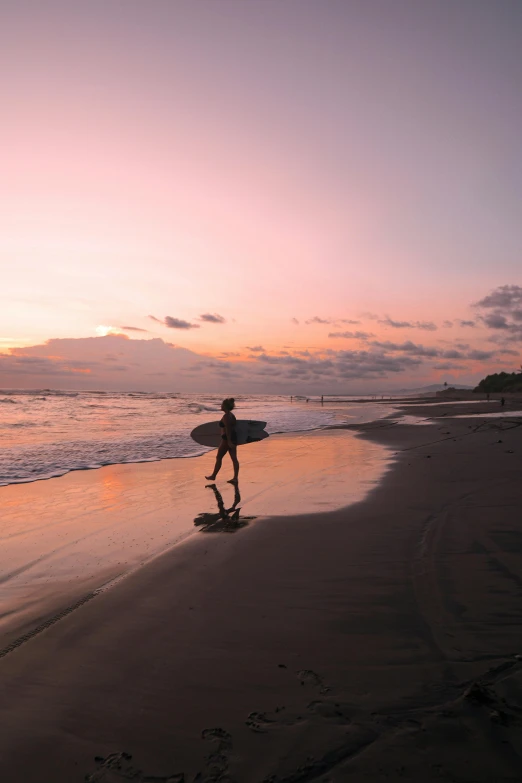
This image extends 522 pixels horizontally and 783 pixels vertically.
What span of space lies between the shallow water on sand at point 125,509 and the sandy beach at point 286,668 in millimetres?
595

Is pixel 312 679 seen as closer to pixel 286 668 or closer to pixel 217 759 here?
pixel 286 668

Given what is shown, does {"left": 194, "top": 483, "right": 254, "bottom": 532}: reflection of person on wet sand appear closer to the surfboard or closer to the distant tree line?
the surfboard

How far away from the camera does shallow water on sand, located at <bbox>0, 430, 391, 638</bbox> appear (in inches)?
224

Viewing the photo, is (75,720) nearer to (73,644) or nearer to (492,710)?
(73,644)

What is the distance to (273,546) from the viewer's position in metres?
6.88

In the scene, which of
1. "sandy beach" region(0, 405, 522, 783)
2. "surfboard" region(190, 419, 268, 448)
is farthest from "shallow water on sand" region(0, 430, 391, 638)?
"surfboard" region(190, 419, 268, 448)

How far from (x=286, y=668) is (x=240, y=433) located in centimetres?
1302

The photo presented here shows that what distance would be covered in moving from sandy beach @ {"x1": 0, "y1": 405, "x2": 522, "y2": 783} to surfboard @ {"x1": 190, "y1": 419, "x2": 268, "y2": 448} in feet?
30.1

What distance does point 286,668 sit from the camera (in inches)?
145

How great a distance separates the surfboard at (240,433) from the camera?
1644 centimetres

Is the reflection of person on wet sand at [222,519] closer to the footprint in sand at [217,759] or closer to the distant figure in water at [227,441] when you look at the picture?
the distant figure in water at [227,441]

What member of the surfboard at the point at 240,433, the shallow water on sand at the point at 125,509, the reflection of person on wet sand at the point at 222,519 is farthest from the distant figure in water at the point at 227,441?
the surfboard at the point at 240,433

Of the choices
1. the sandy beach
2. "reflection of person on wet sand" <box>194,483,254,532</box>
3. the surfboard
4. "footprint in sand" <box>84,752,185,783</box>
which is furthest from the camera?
the surfboard

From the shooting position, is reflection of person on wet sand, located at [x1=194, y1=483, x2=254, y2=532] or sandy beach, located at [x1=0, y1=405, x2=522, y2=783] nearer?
sandy beach, located at [x1=0, y1=405, x2=522, y2=783]
